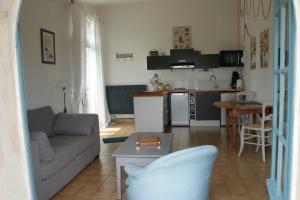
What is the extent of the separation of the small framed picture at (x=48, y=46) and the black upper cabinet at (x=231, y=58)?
3837 mm

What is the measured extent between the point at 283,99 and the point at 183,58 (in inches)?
182

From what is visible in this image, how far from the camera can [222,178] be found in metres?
3.17

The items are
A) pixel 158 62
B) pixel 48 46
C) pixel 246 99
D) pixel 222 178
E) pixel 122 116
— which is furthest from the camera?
pixel 122 116

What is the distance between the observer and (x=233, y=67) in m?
6.64

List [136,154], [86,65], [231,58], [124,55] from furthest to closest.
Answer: [124,55] → [231,58] → [86,65] → [136,154]

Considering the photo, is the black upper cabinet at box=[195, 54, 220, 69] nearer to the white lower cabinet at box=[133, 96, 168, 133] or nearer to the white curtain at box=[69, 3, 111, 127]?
the white lower cabinet at box=[133, 96, 168, 133]

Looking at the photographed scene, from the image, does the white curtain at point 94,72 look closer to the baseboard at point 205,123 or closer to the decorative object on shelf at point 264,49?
the baseboard at point 205,123

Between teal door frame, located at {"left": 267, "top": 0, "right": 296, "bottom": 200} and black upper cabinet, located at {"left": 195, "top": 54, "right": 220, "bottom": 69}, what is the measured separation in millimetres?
4170

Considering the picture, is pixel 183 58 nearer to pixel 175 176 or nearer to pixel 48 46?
pixel 48 46

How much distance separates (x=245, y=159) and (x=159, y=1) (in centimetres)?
467


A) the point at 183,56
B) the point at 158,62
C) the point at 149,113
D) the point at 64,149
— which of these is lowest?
the point at 64,149

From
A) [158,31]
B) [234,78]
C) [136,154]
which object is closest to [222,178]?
[136,154]

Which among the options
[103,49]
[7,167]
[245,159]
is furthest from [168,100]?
[7,167]

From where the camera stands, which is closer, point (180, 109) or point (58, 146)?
point (58, 146)
